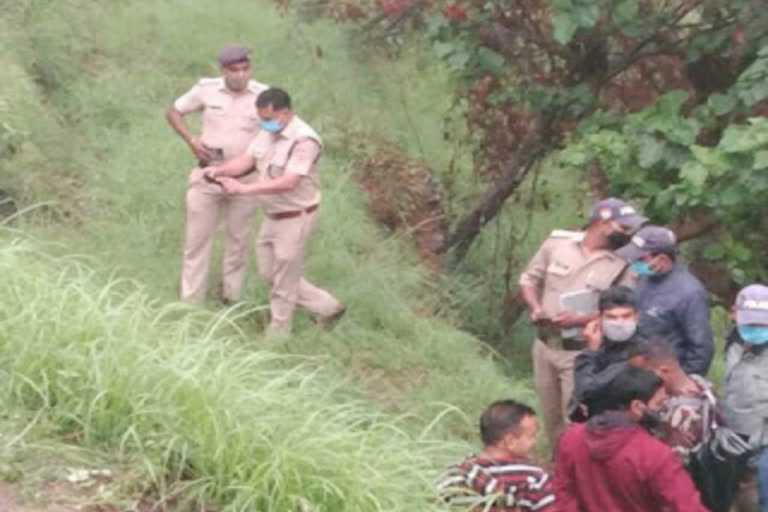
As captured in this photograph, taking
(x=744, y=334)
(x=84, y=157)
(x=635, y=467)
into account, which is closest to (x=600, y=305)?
(x=744, y=334)

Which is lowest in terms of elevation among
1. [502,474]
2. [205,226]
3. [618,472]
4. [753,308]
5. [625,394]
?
[205,226]

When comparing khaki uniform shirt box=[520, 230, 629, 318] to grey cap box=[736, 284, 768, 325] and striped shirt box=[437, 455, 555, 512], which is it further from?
striped shirt box=[437, 455, 555, 512]

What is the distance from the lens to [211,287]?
31.3 ft

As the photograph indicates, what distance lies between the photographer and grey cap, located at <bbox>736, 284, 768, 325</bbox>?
6.16m

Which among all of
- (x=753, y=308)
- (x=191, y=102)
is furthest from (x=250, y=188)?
(x=753, y=308)

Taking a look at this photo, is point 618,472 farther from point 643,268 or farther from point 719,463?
point 643,268

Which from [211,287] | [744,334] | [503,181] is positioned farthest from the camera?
[503,181]

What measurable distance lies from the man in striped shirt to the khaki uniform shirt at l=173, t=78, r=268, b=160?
3723 mm

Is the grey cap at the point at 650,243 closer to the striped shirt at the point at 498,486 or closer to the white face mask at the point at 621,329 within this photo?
the white face mask at the point at 621,329

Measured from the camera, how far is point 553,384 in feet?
24.9

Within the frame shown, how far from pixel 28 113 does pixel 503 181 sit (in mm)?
3386

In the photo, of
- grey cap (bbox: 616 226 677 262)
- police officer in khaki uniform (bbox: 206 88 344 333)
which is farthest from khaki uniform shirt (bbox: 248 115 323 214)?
grey cap (bbox: 616 226 677 262)

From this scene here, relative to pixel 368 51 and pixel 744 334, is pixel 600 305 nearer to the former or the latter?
pixel 744 334

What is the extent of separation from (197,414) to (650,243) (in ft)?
7.70
